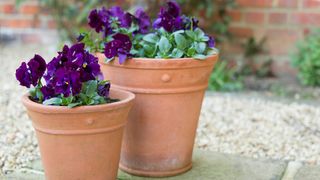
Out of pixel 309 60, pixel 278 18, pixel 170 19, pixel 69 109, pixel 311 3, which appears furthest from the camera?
pixel 278 18

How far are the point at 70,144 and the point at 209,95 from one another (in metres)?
1.59

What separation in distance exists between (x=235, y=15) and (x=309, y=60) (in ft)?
2.18

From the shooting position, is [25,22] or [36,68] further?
[25,22]

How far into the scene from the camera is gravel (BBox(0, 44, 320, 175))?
205 centimetres

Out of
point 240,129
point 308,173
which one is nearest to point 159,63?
point 308,173

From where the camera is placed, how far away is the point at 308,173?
184cm

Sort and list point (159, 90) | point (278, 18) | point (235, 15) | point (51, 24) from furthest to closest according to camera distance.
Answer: point (51, 24) → point (235, 15) → point (278, 18) → point (159, 90)

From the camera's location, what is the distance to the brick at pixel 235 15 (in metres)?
3.51

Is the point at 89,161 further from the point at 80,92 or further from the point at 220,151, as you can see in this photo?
the point at 220,151

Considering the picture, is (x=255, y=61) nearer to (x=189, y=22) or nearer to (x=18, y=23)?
(x=189, y=22)

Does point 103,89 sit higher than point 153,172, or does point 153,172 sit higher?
point 103,89

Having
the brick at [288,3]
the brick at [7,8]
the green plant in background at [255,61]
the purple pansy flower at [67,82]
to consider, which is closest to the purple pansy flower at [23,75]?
the purple pansy flower at [67,82]

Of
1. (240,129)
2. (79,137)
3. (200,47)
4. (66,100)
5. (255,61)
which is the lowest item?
(240,129)

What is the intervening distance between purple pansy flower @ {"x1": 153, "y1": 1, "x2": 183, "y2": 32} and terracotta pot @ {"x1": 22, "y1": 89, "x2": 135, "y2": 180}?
322 millimetres
